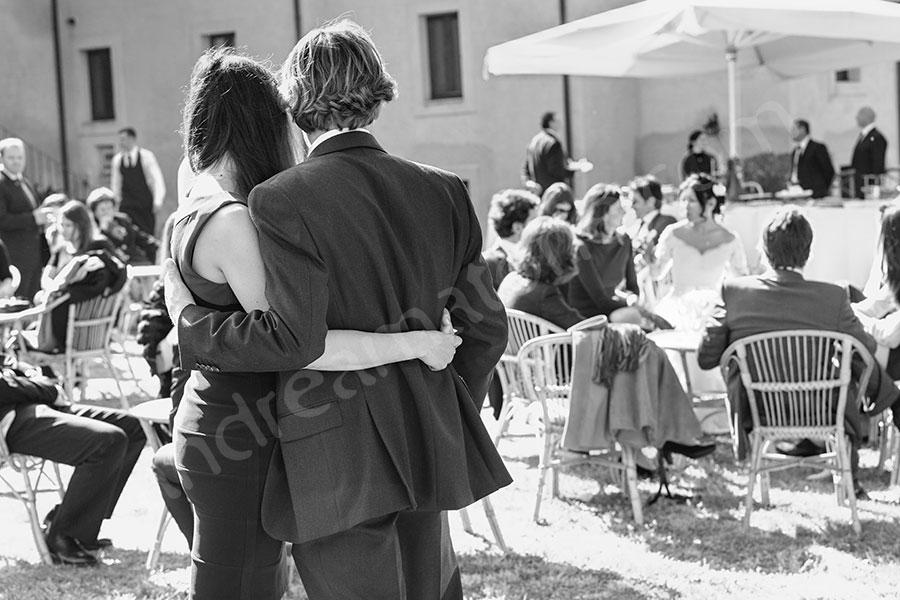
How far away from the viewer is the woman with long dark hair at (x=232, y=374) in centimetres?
234

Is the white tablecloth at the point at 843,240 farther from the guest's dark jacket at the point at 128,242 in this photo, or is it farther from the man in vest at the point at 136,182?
the man in vest at the point at 136,182

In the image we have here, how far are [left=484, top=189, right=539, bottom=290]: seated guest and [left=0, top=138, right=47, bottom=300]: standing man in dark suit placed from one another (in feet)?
15.0

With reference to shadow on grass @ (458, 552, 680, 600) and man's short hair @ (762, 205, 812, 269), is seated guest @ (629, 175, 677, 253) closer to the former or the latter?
man's short hair @ (762, 205, 812, 269)

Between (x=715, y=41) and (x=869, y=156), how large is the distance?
420 centimetres

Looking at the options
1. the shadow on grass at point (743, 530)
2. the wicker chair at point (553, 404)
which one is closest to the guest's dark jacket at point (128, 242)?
the wicker chair at point (553, 404)

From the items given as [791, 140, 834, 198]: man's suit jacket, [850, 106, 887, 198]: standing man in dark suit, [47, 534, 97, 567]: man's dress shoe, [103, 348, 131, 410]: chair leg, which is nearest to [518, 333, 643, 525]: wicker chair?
[47, 534, 97, 567]: man's dress shoe

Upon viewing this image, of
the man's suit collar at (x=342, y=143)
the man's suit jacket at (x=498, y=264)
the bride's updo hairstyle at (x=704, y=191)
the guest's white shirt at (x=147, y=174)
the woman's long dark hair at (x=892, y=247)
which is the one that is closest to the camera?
the man's suit collar at (x=342, y=143)

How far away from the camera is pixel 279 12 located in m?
18.2

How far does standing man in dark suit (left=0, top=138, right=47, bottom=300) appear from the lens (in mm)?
9484

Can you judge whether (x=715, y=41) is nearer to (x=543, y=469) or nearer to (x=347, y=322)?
(x=543, y=469)

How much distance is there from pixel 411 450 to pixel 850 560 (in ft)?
7.74

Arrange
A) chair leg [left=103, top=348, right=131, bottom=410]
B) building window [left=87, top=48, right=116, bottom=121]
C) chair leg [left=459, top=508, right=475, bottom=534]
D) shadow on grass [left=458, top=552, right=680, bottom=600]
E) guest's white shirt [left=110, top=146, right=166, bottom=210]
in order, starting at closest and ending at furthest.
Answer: shadow on grass [left=458, top=552, right=680, bottom=600] < chair leg [left=459, top=508, right=475, bottom=534] < chair leg [left=103, top=348, right=131, bottom=410] < guest's white shirt [left=110, top=146, right=166, bottom=210] < building window [left=87, top=48, right=116, bottom=121]

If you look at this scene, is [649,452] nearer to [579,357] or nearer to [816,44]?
[579,357]

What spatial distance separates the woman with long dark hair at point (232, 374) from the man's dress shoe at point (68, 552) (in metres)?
2.07
